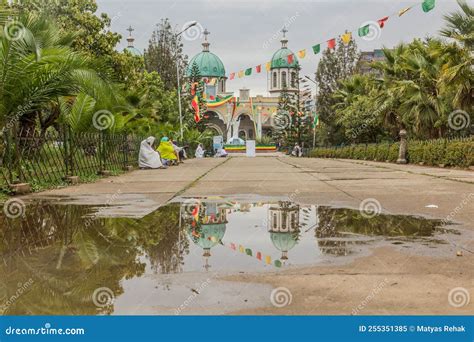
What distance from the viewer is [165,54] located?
40.6 meters

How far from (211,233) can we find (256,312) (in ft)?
9.60

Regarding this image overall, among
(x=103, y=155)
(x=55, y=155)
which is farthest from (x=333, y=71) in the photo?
(x=55, y=155)

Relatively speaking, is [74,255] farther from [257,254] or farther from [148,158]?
[148,158]

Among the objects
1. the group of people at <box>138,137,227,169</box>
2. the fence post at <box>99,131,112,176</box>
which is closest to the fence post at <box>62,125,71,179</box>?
the fence post at <box>99,131,112,176</box>

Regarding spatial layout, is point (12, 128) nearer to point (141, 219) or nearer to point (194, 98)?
point (141, 219)

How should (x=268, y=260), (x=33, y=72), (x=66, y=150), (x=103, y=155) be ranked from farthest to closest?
1. (x=103, y=155)
2. (x=66, y=150)
3. (x=33, y=72)
4. (x=268, y=260)

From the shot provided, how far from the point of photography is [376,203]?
870 centimetres

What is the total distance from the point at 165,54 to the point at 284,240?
36443mm

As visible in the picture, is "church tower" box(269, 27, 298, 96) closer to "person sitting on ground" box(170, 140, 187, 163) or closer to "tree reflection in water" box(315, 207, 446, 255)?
"person sitting on ground" box(170, 140, 187, 163)

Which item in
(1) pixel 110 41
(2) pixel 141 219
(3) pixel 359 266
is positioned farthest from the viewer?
(1) pixel 110 41

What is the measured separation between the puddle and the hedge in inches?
540

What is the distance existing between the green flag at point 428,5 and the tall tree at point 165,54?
2368cm

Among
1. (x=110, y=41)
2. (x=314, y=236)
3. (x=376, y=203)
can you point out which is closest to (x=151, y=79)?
(x=110, y=41)

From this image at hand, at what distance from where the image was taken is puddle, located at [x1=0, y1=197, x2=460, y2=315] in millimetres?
3619
